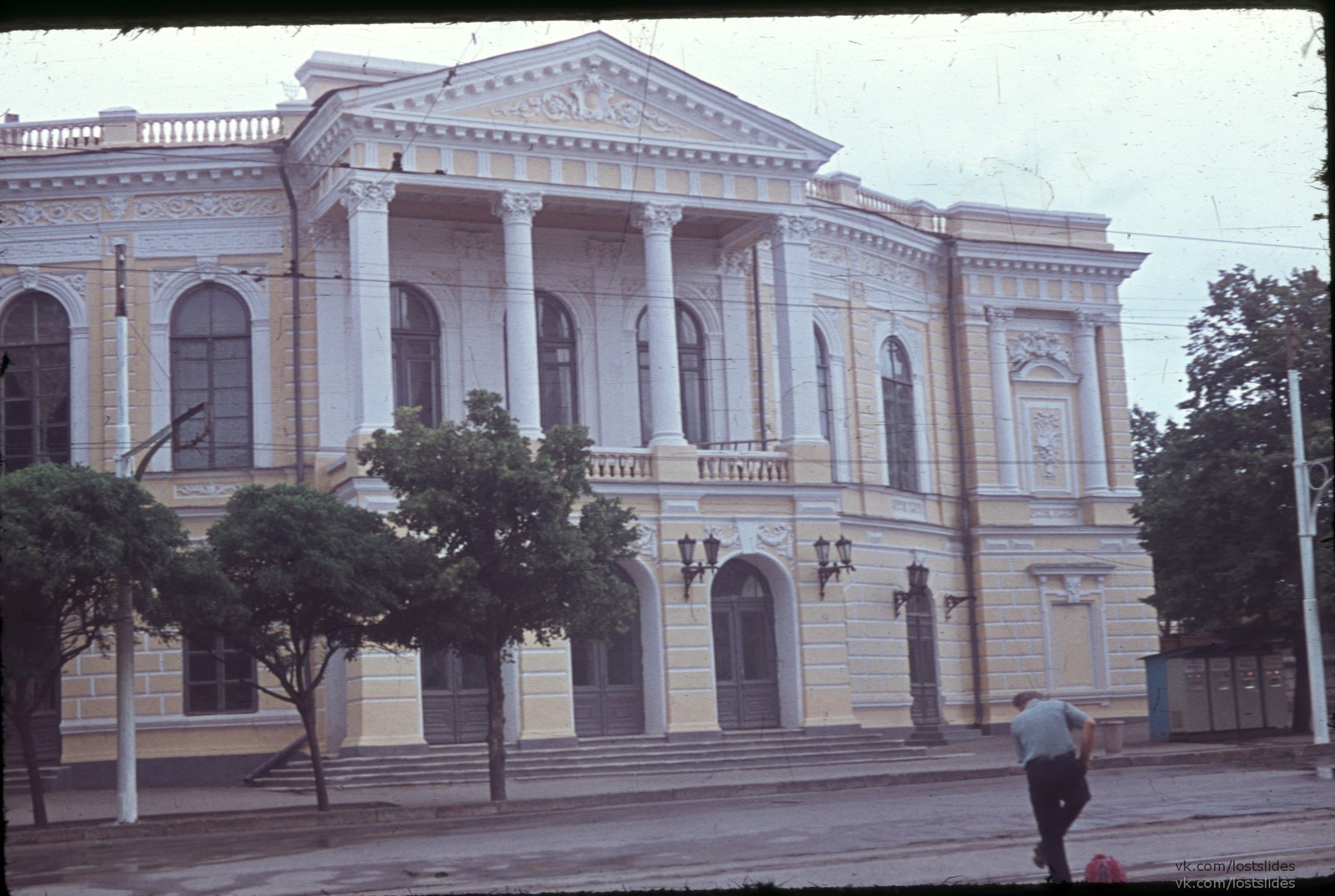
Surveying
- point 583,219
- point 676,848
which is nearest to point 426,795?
point 676,848

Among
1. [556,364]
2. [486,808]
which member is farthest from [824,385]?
[486,808]

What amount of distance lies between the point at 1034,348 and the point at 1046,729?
29.7 meters

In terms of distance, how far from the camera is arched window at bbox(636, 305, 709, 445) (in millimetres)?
34156

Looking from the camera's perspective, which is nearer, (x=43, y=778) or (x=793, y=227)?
(x=43, y=778)

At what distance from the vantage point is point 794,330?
33062mm

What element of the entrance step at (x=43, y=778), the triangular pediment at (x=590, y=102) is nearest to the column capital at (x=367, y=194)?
the triangular pediment at (x=590, y=102)

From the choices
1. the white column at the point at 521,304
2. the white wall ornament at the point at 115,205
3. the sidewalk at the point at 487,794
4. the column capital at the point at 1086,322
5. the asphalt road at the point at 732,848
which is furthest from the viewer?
the column capital at the point at 1086,322

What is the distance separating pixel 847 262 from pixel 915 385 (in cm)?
357

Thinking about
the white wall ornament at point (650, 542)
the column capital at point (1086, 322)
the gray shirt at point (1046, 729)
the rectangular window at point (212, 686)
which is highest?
the column capital at point (1086, 322)

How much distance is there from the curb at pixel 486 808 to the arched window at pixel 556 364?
10381 mm

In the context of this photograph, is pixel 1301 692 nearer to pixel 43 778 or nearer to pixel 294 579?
pixel 294 579

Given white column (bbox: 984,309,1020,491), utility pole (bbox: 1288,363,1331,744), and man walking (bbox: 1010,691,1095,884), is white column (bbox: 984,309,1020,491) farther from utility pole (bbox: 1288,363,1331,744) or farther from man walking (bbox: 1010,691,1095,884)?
man walking (bbox: 1010,691,1095,884)

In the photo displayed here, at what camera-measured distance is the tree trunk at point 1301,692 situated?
110 ft

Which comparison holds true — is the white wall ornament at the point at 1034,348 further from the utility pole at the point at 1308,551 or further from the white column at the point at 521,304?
the white column at the point at 521,304
